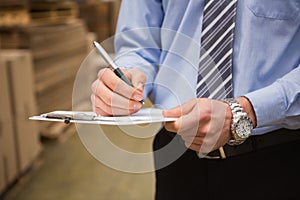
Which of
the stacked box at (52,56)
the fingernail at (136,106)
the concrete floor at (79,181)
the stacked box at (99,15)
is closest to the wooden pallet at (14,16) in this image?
the stacked box at (52,56)

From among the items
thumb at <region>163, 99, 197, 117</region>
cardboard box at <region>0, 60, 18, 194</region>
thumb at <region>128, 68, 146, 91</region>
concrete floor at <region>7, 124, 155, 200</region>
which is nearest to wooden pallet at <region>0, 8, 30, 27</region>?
cardboard box at <region>0, 60, 18, 194</region>

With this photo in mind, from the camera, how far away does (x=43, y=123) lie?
118 inches

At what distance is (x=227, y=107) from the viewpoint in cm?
61

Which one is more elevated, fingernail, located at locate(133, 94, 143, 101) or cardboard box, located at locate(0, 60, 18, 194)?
fingernail, located at locate(133, 94, 143, 101)

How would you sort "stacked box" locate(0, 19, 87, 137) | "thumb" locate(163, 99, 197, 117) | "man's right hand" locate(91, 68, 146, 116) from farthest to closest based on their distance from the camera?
1. "stacked box" locate(0, 19, 87, 137)
2. "man's right hand" locate(91, 68, 146, 116)
3. "thumb" locate(163, 99, 197, 117)

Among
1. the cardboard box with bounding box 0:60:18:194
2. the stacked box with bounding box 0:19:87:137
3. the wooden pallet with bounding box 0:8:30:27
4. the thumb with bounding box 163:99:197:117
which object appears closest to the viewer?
the thumb with bounding box 163:99:197:117

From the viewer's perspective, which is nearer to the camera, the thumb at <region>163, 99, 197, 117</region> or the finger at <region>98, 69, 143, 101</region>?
the thumb at <region>163, 99, 197, 117</region>

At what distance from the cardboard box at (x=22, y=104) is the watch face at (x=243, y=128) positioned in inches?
77.3

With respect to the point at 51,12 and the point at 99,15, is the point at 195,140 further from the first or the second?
the point at 99,15

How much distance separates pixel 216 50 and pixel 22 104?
77.9 inches

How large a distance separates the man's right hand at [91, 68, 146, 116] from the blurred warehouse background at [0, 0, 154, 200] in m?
1.08

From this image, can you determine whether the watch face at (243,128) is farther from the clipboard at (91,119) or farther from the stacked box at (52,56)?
the stacked box at (52,56)

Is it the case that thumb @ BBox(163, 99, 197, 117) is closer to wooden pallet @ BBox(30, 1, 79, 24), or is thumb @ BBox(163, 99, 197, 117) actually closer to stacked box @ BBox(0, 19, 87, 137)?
stacked box @ BBox(0, 19, 87, 137)

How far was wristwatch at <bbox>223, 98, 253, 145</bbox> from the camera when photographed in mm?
615
